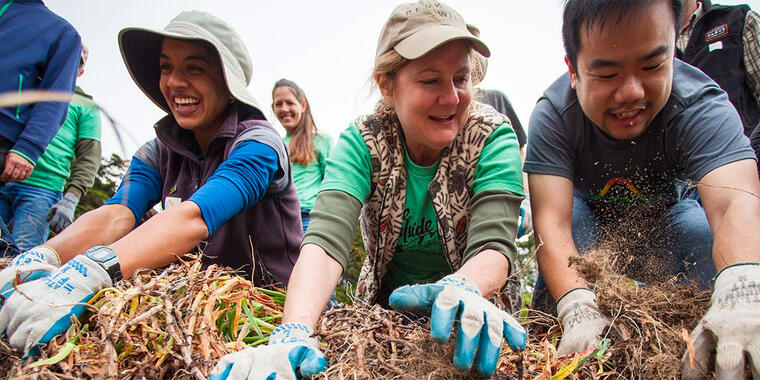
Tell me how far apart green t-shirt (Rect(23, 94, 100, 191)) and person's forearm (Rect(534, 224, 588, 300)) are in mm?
3191

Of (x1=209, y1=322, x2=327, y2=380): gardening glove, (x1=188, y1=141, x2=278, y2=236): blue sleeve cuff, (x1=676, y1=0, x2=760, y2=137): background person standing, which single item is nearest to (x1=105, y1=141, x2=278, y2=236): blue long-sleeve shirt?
(x1=188, y1=141, x2=278, y2=236): blue sleeve cuff

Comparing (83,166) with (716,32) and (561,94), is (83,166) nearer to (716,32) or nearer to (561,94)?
(561,94)

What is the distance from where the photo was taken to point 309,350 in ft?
4.16

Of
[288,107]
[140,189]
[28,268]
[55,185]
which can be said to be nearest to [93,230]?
[140,189]

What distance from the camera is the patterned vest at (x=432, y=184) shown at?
2.03 m

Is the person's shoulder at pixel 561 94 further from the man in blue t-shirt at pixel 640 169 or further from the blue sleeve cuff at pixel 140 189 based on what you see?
the blue sleeve cuff at pixel 140 189

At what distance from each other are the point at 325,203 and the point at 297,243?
2.38ft

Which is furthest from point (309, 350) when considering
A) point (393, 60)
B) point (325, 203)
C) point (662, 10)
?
point (662, 10)

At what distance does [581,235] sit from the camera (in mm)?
2176

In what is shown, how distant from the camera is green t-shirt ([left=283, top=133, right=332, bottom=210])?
4473 millimetres

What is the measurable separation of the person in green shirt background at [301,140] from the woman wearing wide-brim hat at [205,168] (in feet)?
5.64

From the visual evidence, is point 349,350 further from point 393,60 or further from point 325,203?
point 393,60

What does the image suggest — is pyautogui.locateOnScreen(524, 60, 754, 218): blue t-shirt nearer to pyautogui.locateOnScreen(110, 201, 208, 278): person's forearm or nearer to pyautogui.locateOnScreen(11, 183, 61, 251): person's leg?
pyautogui.locateOnScreen(110, 201, 208, 278): person's forearm

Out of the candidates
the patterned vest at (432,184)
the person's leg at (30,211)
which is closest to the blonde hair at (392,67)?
the patterned vest at (432,184)
